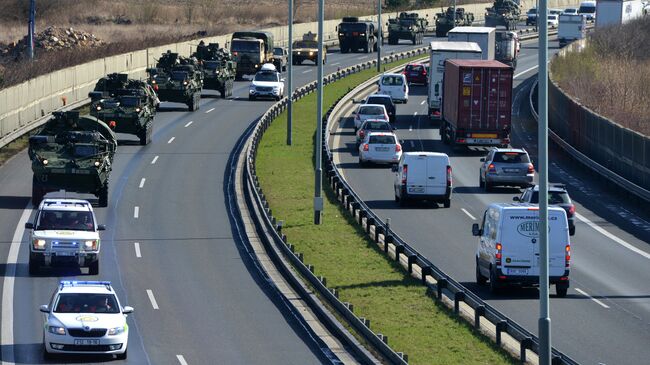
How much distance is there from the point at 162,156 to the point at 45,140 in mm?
13756

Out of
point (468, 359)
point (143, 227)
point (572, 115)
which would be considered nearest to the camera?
point (468, 359)

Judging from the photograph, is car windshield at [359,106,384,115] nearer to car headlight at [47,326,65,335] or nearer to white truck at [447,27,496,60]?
white truck at [447,27,496,60]

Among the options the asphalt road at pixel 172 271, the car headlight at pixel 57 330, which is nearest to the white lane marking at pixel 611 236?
the asphalt road at pixel 172 271

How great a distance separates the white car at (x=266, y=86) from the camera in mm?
80625

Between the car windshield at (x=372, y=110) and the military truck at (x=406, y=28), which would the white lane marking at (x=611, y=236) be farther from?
the military truck at (x=406, y=28)

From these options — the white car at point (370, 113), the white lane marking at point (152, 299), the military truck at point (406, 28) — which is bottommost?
the white lane marking at point (152, 299)

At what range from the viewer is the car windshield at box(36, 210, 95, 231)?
34.2 metres

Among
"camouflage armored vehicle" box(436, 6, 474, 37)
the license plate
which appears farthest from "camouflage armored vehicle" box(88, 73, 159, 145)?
"camouflage armored vehicle" box(436, 6, 474, 37)

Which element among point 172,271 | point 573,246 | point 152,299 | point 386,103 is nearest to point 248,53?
point 386,103

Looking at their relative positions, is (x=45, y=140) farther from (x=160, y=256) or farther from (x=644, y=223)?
(x=644, y=223)

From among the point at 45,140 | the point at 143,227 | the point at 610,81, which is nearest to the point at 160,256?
the point at 143,227

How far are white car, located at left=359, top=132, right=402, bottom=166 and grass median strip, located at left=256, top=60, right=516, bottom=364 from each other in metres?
2.41

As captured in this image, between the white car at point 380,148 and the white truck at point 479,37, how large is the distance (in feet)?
84.9

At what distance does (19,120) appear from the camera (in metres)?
57.6
